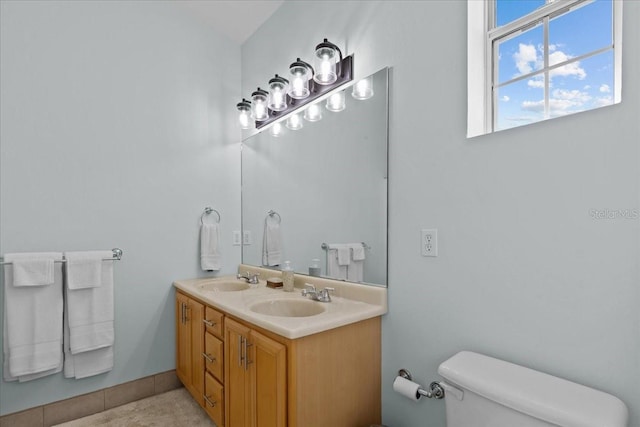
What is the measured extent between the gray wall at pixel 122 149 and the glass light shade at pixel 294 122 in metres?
0.65

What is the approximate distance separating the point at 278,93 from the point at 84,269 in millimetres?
1595

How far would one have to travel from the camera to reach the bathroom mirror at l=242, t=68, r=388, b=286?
1.67 metres

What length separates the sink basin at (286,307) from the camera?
1.71 meters

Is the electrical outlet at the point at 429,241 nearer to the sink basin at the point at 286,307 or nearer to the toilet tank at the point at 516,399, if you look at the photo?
the toilet tank at the point at 516,399

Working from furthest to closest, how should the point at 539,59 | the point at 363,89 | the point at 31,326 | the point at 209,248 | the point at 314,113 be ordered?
the point at 209,248 < the point at 314,113 < the point at 31,326 < the point at 363,89 < the point at 539,59

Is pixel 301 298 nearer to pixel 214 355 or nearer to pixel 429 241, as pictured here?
pixel 214 355

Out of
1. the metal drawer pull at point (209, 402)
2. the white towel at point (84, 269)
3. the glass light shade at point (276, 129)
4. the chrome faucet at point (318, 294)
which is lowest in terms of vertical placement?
the metal drawer pull at point (209, 402)

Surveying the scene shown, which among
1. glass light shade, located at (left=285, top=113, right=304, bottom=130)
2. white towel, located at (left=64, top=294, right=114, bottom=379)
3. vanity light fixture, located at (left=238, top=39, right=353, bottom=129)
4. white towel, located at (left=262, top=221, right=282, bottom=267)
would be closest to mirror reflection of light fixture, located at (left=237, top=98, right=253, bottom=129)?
vanity light fixture, located at (left=238, top=39, right=353, bottom=129)

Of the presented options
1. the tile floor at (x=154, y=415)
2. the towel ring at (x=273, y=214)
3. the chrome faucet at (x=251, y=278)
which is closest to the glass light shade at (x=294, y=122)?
the towel ring at (x=273, y=214)

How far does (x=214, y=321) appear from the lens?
180 centimetres

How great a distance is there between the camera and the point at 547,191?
3.63ft

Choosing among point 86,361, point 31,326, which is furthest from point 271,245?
point 31,326

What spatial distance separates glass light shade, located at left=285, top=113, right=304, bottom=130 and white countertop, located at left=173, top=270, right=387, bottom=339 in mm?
977

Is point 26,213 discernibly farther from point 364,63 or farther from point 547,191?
point 547,191
